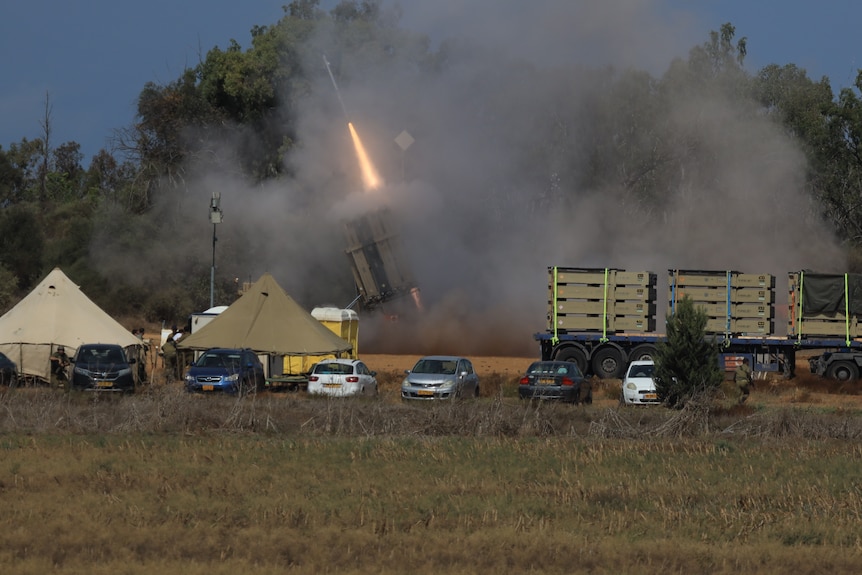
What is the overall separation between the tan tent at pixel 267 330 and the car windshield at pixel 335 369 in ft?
8.12

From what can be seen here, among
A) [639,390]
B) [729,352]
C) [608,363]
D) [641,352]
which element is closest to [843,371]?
[729,352]

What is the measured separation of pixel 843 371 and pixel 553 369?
39.9 ft

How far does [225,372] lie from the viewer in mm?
31953

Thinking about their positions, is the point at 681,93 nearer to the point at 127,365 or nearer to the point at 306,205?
the point at 306,205

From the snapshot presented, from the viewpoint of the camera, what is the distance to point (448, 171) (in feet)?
162

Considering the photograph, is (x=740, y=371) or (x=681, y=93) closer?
(x=740, y=371)

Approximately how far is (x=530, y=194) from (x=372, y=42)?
605 inches

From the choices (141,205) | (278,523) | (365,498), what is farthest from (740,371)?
(141,205)

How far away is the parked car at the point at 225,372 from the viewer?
31.5 m

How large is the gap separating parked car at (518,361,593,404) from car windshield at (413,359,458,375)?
1887mm

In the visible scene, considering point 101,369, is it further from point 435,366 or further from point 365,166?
point 365,166

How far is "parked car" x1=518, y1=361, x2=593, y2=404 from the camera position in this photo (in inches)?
1232

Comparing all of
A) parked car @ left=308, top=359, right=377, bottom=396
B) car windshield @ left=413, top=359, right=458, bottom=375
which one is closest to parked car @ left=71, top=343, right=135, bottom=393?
parked car @ left=308, top=359, right=377, bottom=396

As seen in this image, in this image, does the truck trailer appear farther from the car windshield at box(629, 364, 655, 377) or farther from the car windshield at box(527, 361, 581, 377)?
the car windshield at box(527, 361, 581, 377)
